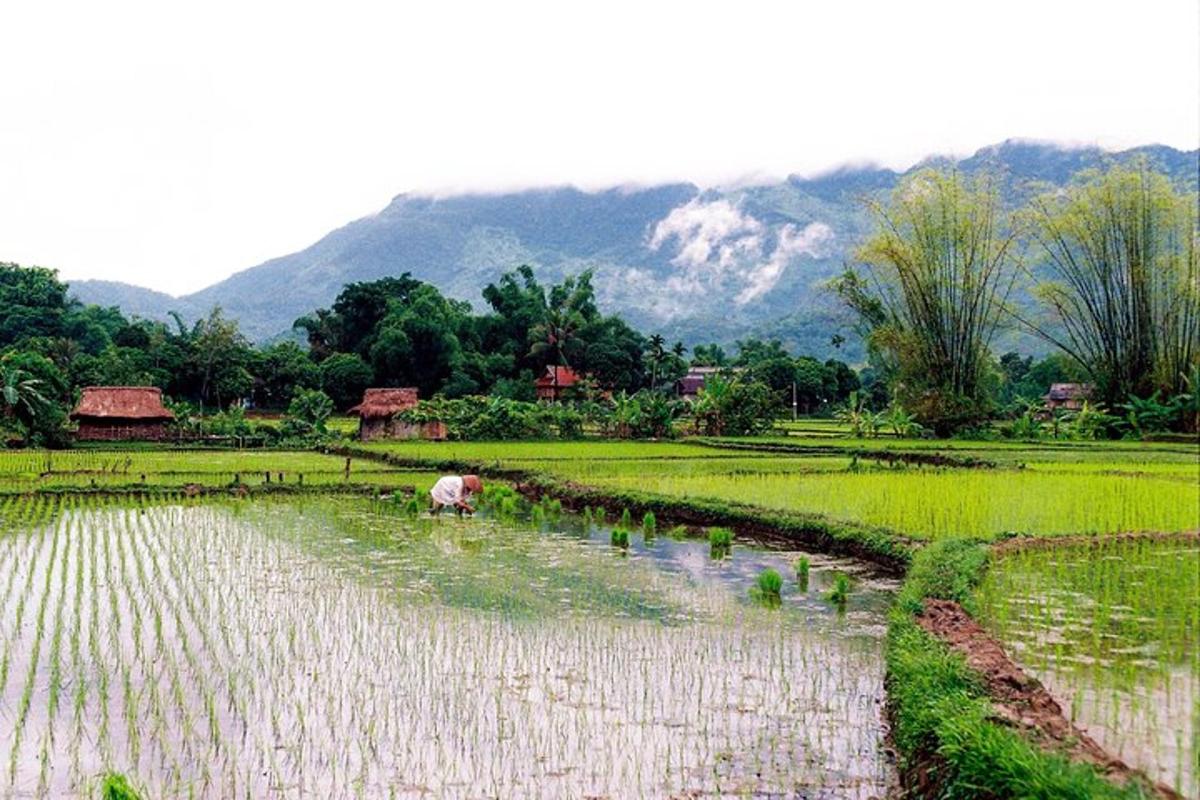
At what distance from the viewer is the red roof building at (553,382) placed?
49875 millimetres

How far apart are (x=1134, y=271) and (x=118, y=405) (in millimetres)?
30251

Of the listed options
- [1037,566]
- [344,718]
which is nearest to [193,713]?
[344,718]

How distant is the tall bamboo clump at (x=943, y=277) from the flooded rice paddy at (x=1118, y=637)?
21.9m

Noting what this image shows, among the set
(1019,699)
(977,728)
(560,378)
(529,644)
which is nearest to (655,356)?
(560,378)

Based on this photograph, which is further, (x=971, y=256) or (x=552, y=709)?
(x=971, y=256)

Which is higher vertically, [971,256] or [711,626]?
[971,256]

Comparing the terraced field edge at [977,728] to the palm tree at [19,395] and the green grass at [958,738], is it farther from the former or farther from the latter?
the palm tree at [19,395]

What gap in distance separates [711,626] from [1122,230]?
26348mm

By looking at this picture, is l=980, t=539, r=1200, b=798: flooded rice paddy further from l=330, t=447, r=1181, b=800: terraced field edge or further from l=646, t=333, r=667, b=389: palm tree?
l=646, t=333, r=667, b=389: palm tree

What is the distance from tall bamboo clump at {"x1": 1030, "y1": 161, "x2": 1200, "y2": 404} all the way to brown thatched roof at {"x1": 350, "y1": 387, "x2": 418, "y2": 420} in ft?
66.4

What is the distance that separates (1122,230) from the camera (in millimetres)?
29453

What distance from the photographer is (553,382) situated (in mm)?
51094

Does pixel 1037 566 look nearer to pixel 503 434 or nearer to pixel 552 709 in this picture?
pixel 552 709

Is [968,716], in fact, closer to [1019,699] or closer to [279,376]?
[1019,699]
